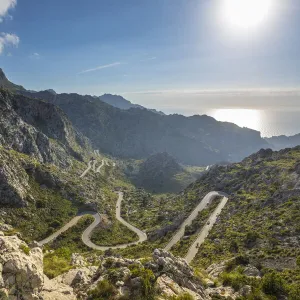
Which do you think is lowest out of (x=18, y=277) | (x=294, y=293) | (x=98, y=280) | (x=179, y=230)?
(x=179, y=230)

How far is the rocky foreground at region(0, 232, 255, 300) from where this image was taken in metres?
18.2

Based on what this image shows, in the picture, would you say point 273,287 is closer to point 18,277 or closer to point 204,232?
point 18,277

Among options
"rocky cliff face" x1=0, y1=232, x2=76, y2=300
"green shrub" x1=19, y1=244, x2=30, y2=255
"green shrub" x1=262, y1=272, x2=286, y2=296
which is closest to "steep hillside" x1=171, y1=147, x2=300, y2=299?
"green shrub" x1=262, y1=272, x2=286, y2=296

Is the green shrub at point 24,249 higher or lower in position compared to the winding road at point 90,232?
higher

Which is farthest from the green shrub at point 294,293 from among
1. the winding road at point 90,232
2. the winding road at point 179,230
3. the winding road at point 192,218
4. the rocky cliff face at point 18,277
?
the winding road at point 90,232

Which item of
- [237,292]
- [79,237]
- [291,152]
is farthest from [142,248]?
[291,152]

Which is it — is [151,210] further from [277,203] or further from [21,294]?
[21,294]

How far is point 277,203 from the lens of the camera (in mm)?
82375

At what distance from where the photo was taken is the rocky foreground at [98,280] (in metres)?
18.2

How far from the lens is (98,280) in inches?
961

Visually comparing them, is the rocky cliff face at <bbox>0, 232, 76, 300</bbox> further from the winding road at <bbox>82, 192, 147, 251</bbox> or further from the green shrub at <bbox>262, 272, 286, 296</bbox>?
the winding road at <bbox>82, 192, 147, 251</bbox>

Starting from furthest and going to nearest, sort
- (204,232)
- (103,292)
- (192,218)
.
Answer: (192,218) < (204,232) < (103,292)

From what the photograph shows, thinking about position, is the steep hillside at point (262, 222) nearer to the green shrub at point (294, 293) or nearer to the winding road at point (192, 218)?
the green shrub at point (294, 293)

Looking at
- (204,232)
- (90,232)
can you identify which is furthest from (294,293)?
(90,232)
